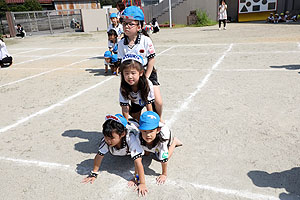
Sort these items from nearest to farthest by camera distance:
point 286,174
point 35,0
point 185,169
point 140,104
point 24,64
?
point 286,174 < point 185,169 < point 140,104 < point 24,64 < point 35,0

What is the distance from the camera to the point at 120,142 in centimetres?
312

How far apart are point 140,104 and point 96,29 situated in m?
29.5

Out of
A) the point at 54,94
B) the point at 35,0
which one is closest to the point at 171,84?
the point at 54,94

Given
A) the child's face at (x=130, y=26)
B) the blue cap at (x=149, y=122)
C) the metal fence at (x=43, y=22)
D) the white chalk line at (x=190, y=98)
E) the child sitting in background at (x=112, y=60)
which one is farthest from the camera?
the metal fence at (x=43, y=22)

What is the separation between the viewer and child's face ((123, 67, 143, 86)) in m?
3.14

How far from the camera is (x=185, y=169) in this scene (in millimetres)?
3234

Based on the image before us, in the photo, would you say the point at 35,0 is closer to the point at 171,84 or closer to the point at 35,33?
the point at 35,33

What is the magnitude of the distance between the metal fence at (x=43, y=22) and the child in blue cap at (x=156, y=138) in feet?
95.9

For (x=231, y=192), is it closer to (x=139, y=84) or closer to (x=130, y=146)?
(x=130, y=146)

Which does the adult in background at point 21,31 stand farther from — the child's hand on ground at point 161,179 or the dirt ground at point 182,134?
the child's hand on ground at point 161,179

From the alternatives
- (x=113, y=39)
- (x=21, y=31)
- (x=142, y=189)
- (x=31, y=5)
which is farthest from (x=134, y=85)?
(x=31, y=5)

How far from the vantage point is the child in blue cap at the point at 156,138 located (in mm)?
2812

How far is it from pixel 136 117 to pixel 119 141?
0.94 metres

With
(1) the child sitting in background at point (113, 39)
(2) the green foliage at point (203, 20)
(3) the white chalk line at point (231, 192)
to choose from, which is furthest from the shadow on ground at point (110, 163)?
(2) the green foliage at point (203, 20)
